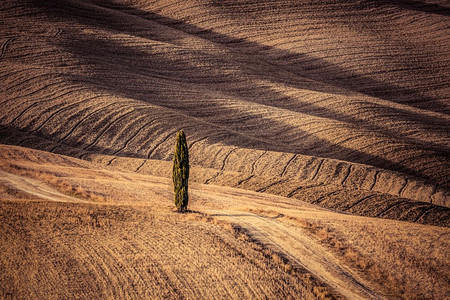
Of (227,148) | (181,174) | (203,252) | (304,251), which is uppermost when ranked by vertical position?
(181,174)

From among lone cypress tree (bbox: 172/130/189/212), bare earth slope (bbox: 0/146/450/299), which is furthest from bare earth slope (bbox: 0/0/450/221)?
lone cypress tree (bbox: 172/130/189/212)

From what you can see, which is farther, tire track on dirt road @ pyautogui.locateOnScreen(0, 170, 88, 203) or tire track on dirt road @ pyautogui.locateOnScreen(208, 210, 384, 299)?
tire track on dirt road @ pyautogui.locateOnScreen(0, 170, 88, 203)

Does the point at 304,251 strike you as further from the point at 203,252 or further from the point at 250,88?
the point at 250,88

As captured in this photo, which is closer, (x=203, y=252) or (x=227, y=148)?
(x=203, y=252)

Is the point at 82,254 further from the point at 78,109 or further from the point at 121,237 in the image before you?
the point at 78,109

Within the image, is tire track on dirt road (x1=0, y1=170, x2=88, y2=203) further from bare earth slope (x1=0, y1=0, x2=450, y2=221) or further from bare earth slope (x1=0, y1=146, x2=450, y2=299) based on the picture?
bare earth slope (x1=0, y1=0, x2=450, y2=221)

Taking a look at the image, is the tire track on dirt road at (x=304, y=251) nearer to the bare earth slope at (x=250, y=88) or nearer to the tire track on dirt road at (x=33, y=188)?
the tire track on dirt road at (x=33, y=188)

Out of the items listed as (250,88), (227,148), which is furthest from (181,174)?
(250,88)
